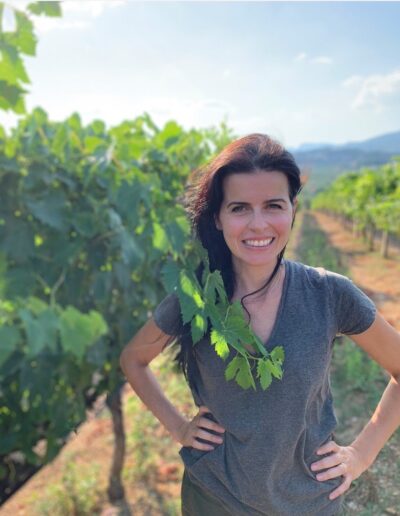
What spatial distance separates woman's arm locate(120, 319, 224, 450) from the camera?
4.53 feet

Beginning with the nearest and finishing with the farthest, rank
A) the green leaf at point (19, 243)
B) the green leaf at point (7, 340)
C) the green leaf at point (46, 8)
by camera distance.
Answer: the green leaf at point (7, 340)
the green leaf at point (46, 8)
the green leaf at point (19, 243)

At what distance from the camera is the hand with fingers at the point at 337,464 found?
50.2 inches

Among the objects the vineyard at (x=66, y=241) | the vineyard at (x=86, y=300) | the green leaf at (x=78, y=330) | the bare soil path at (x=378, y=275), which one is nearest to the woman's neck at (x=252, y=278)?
the vineyard at (x=86, y=300)

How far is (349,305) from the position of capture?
1.24m

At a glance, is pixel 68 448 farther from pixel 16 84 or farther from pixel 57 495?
pixel 16 84

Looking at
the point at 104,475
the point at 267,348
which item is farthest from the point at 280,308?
the point at 104,475

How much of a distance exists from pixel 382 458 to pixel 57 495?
2.06 meters

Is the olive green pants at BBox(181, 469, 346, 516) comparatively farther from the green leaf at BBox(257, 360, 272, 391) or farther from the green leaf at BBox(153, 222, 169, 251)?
the green leaf at BBox(153, 222, 169, 251)

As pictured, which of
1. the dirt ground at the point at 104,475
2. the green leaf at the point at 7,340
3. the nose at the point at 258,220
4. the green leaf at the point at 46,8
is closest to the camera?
the green leaf at the point at 7,340

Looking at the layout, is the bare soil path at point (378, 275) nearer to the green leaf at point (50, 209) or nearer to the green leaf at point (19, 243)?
the green leaf at point (50, 209)

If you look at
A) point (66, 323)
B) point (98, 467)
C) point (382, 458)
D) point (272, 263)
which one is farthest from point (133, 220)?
point (98, 467)

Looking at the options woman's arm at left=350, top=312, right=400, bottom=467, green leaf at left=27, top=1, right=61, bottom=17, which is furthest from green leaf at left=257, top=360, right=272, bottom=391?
green leaf at left=27, top=1, right=61, bottom=17

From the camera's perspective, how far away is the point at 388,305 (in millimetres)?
6863

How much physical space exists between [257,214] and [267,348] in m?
0.34
